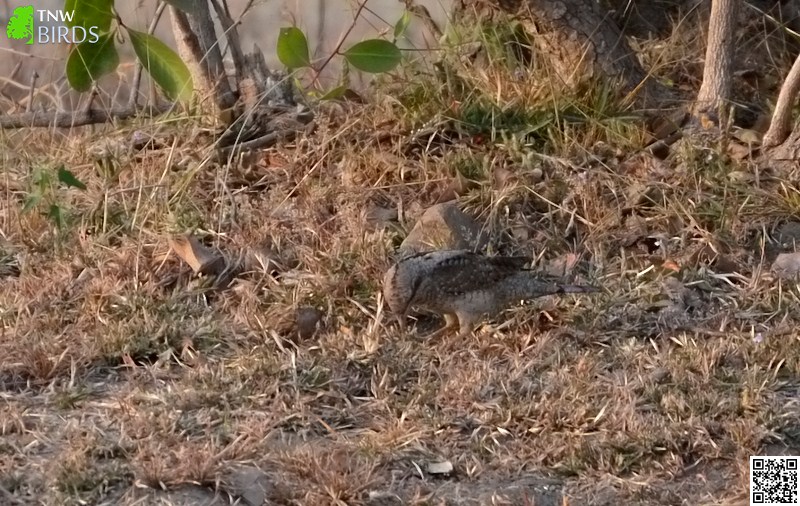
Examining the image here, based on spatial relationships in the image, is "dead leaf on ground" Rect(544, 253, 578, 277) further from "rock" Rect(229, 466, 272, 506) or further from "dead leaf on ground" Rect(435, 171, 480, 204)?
"rock" Rect(229, 466, 272, 506)

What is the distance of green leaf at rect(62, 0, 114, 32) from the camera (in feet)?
12.8

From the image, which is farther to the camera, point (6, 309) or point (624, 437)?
point (6, 309)

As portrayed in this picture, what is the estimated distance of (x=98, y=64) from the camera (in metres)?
4.20

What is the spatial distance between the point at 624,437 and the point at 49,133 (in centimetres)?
344

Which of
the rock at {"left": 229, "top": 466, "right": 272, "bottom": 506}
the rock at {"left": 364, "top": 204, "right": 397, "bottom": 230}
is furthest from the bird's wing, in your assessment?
the rock at {"left": 229, "top": 466, "right": 272, "bottom": 506}

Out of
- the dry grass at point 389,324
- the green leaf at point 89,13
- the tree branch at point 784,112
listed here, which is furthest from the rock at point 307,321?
the tree branch at point 784,112

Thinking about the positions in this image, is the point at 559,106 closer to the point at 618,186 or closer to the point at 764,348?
the point at 618,186

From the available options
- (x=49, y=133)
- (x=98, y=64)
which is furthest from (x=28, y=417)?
(x=49, y=133)

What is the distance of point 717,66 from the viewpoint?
16.9ft

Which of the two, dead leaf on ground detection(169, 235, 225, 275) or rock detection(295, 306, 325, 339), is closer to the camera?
rock detection(295, 306, 325, 339)

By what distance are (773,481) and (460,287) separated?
1.31m

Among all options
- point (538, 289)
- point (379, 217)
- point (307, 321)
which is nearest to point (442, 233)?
point (379, 217)

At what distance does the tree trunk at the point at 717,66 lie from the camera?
506cm

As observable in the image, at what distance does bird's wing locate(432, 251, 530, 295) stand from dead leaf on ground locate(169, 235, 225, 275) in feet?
3.18
